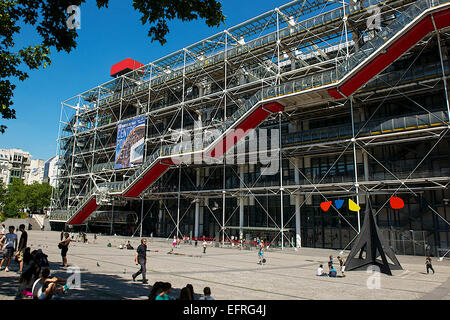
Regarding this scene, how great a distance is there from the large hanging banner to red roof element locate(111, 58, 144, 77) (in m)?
13.8

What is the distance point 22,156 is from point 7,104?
10423 centimetres

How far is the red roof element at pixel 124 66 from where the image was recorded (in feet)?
154

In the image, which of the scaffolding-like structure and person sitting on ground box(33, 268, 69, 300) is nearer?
person sitting on ground box(33, 268, 69, 300)

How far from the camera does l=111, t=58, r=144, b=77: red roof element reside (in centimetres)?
4697

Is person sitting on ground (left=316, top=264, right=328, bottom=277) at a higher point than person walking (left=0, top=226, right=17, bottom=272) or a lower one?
lower

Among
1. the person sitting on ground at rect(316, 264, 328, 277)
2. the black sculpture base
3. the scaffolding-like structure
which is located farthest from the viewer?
the scaffolding-like structure

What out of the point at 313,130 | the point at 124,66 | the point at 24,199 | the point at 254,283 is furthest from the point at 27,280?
the point at 24,199

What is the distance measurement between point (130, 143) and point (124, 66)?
17789 millimetres

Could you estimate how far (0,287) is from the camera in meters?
7.90

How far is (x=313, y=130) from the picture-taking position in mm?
23094

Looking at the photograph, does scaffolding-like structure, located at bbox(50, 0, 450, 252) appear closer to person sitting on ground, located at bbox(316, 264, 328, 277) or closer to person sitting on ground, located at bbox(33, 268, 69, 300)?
person sitting on ground, located at bbox(316, 264, 328, 277)

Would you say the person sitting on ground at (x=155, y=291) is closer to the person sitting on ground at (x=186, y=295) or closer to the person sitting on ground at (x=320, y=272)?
the person sitting on ground at (x=186, y=295)

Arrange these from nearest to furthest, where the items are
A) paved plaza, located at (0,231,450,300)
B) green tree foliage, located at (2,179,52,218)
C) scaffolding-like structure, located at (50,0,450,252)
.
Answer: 1. paved plaza, located at (0,231,450,300)
2. scaffolding-like structure, located at (50,0,450,252)
3. green tree foliage, located at (2,179,52,218)

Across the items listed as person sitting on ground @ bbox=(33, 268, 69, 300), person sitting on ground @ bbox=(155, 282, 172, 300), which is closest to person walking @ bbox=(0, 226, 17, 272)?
person sitting on ground @ bbox=(33, 268, 69, 300)
